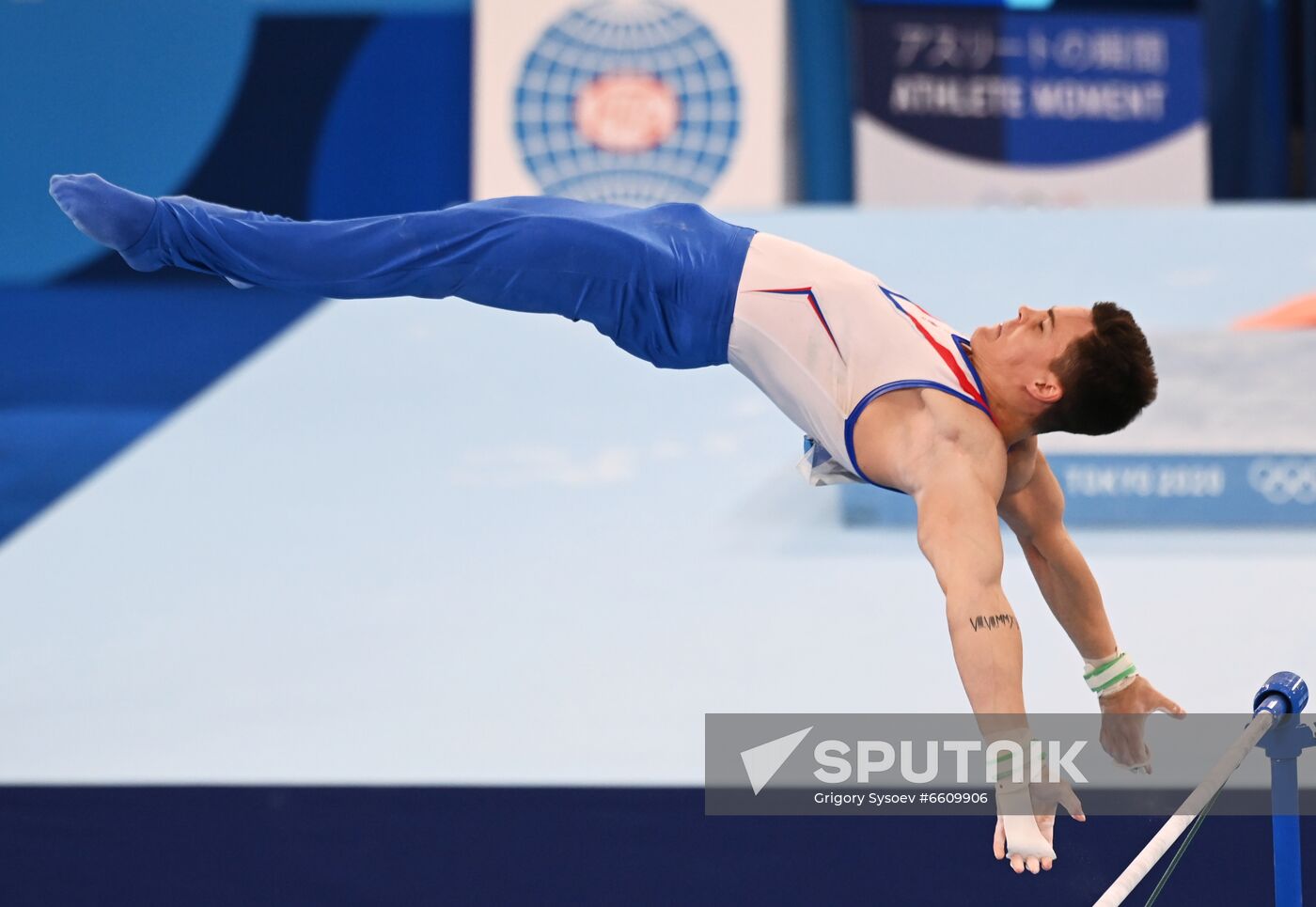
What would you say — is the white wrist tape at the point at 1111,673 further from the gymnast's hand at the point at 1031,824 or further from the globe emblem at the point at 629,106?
the globe emblem at the point at 629,106

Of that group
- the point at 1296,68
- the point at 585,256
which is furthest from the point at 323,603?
the point at 1296,68

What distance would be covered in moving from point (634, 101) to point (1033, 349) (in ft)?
16.3

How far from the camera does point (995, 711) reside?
A: 212 centimetres

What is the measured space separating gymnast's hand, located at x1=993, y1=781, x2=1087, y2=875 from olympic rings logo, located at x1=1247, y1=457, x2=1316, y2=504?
2737 millimetres

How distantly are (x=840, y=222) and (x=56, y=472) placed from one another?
11.1 ft

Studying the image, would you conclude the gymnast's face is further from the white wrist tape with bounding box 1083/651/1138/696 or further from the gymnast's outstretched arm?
the white wrist tape with bounding box 1083/651/1138/696

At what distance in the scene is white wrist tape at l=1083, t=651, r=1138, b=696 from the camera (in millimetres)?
2646

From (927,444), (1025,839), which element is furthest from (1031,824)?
(927,444)

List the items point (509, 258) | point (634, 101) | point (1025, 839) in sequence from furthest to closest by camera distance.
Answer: point (634, 101)
point (509, 258)
point (1025, 839)

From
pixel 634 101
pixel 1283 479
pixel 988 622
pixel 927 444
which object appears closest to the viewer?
pixel 988 622

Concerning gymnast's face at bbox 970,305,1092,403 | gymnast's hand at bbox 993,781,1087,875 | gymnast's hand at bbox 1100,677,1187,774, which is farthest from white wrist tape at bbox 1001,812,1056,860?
gymnast's face at bbox 970,305,1092,403

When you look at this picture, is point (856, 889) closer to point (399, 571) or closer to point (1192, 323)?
point (399, 571)

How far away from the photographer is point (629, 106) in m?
7.16

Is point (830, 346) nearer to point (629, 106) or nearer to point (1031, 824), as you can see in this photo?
point (1031, 824)
